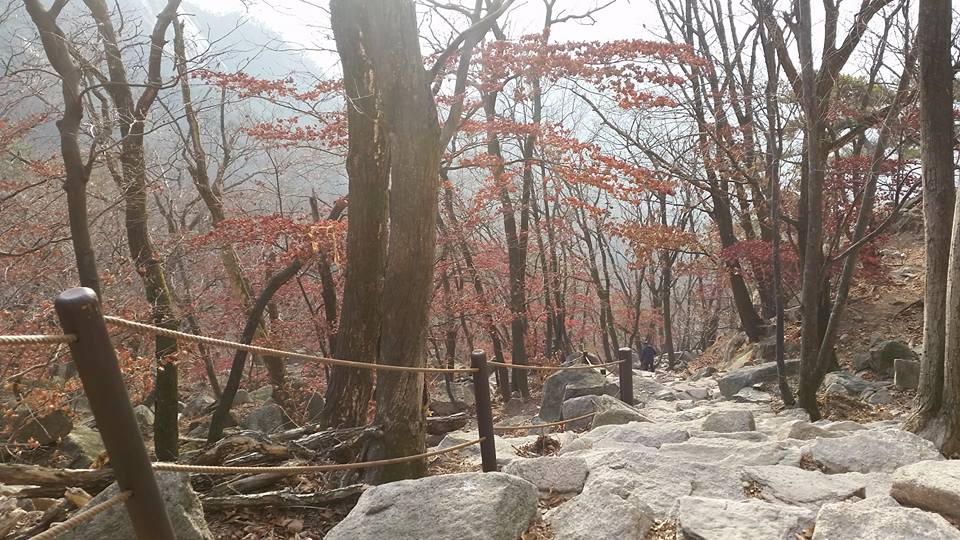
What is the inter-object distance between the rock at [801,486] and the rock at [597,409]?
3.56 metres

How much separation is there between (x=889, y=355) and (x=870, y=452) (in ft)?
23.5

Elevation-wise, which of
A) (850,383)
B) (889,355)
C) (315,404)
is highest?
(889,355)

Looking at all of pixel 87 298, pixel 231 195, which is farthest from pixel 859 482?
pixel 231 195

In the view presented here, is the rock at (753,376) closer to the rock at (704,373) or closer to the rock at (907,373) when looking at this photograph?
the rock at (907,373)

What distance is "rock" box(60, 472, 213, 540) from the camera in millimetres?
2975

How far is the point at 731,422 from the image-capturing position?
267 inches

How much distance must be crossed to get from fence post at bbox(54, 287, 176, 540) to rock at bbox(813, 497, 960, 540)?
256 cm

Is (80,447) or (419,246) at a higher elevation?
(419,246)

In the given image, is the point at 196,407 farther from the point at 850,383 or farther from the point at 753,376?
the point at 850,383

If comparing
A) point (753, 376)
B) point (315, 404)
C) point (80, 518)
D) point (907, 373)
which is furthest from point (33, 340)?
point (315, 404)

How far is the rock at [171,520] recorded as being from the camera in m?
2.97

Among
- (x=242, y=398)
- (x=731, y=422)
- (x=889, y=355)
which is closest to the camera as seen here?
(x=731, y=422)

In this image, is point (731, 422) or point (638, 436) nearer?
point (638, 436)

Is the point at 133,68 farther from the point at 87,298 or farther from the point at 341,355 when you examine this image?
the point at 87,298
